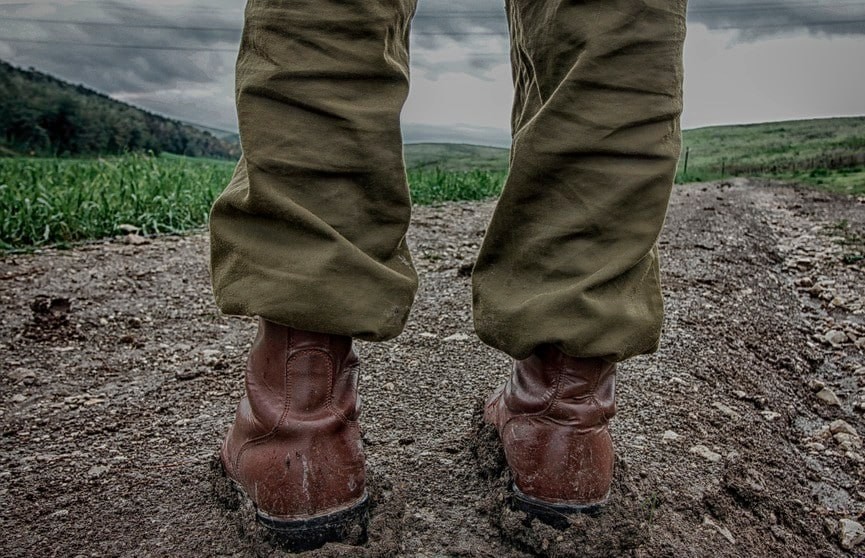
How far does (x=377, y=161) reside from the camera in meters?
1.04

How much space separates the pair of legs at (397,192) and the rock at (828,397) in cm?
117

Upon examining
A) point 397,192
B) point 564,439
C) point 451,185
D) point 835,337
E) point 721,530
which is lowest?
point 451,185

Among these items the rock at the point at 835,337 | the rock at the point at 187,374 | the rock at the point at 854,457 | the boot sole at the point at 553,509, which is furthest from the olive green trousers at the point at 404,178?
the rock at the point at 835,337

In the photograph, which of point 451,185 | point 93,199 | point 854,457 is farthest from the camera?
point 451,185

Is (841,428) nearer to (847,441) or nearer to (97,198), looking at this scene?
(847,441)

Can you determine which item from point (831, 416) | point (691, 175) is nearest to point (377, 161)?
point (831, 416)

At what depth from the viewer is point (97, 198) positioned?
169 inches

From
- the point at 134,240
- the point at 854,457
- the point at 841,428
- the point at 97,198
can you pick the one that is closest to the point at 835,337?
the point at 841,428

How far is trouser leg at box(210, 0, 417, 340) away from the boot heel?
11.0 inches

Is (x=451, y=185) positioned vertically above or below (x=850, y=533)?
below

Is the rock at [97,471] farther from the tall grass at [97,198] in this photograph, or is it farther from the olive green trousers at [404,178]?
the tall grass at [97,198]

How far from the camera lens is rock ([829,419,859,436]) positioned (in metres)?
1.83

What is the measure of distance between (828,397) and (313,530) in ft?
5.26

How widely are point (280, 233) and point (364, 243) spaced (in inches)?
4.7
